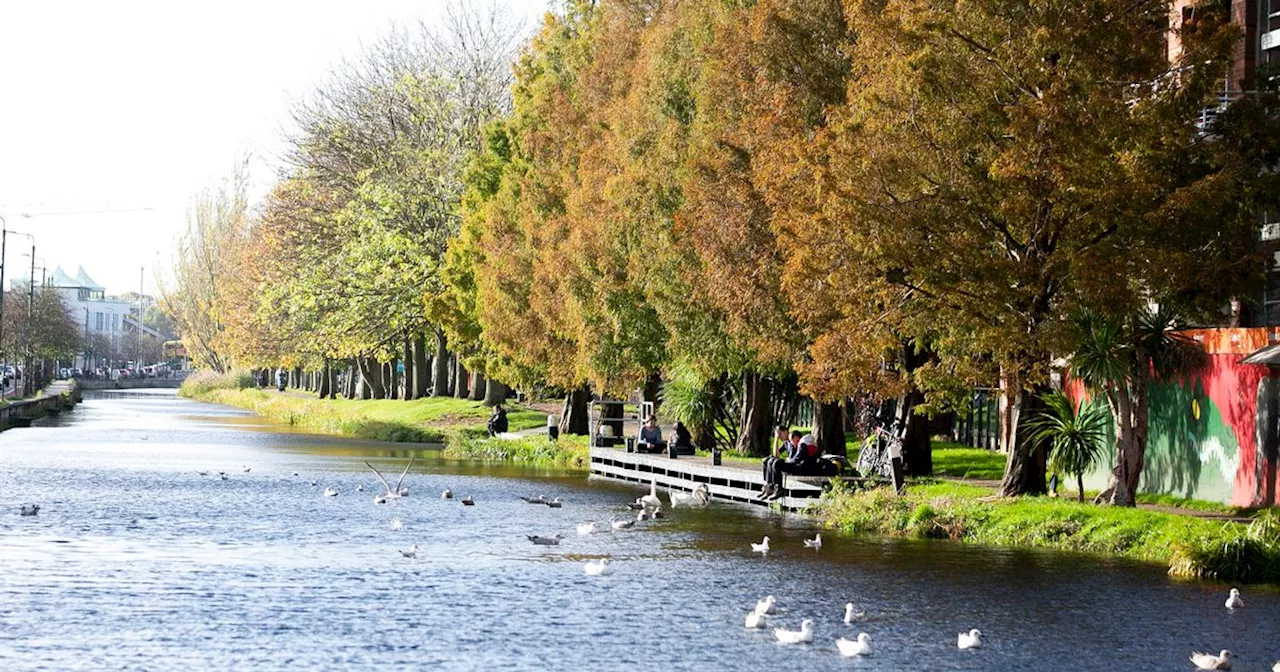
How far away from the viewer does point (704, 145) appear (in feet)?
140

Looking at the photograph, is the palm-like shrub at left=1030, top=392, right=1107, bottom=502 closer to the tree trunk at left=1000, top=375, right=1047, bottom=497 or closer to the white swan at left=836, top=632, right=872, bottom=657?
the tree trunk at left=1000, top=375, right=1047, bottom=497

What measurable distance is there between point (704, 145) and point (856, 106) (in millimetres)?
8373

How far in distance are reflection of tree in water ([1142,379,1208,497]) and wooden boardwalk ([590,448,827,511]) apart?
6.90m

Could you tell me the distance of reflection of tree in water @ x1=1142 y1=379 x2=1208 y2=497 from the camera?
107 feet

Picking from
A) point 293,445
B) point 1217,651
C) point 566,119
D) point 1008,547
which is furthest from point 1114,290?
point 293,445

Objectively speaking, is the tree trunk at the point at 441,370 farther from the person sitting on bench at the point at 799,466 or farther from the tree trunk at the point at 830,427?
the person sitting on bench at the point at 799,466

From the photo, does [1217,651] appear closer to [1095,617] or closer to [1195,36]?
[1095,617]

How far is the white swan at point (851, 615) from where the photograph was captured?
22.2 meters

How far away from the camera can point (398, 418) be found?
254ft

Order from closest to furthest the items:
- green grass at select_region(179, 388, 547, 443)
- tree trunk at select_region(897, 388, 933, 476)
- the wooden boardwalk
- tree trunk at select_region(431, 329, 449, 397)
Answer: the wooden boardwalk, tree trunk at select_region(897, 388, 933, 476), green grass at select_region(179, 388, 547, 443), tree trunk at select_region(431, 329, 449, 397)

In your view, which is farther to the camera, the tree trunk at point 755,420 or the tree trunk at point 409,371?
the tree trunk at point 409,371

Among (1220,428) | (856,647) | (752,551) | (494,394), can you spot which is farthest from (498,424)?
(856,647)

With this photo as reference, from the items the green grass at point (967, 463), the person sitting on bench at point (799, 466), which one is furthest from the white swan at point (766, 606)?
the green grass at point (967, 463)

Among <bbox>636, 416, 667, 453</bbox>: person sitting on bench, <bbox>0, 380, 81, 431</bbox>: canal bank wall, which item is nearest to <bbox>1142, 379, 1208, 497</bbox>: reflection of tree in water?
<bbox>636, 416, 667, 453</bbox>: person sitting on bench
